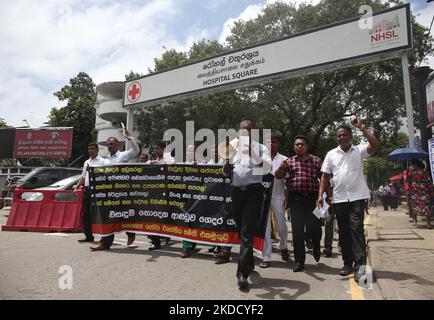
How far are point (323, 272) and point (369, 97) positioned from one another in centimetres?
1852

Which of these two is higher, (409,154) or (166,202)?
(409,154)

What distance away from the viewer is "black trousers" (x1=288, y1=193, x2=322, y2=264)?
519 cm

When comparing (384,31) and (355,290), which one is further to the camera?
(384,31)

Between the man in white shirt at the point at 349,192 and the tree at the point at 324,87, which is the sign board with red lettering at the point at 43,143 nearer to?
the tree at the point at 324,87

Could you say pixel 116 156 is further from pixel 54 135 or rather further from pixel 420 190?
pixel 54 135

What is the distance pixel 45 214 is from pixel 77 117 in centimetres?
4094

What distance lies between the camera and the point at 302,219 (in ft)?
17.2

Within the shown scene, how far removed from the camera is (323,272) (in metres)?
5.16

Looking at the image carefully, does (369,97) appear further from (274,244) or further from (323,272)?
(323,272)

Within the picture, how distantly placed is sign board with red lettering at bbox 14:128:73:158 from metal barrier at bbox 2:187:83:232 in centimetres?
2273

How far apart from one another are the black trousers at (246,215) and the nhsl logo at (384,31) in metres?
6.30

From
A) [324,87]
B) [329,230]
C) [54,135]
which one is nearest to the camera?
[329,230]

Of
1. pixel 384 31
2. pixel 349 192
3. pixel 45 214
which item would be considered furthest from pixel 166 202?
pixel 384 31
